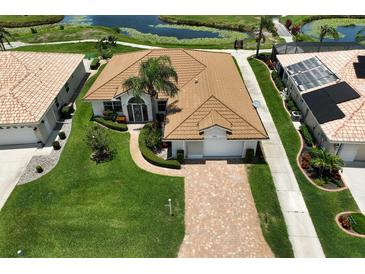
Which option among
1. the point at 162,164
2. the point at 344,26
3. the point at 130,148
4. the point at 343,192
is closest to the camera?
the point at 343,192

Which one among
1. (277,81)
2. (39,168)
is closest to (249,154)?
(277,81)

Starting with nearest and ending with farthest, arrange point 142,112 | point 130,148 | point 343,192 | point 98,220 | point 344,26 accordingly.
Result: point 98,220, point 343,192, point 130,148, point 142,112, point 344,26

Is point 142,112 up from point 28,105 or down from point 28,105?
down

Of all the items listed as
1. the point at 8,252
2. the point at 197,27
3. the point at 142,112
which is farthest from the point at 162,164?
the point at 197,27

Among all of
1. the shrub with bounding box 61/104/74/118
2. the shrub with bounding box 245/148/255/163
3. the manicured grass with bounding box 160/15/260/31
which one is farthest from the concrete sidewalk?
the manicured grass with bounding box 160/15/260/31

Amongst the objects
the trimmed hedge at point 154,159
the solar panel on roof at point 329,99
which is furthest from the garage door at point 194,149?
the solar panel on roof at point 329,99

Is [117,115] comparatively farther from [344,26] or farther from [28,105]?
[344,26]

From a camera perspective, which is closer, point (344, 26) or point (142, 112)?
point (142, 112)

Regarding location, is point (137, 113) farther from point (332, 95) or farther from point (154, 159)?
point (332, 95)
